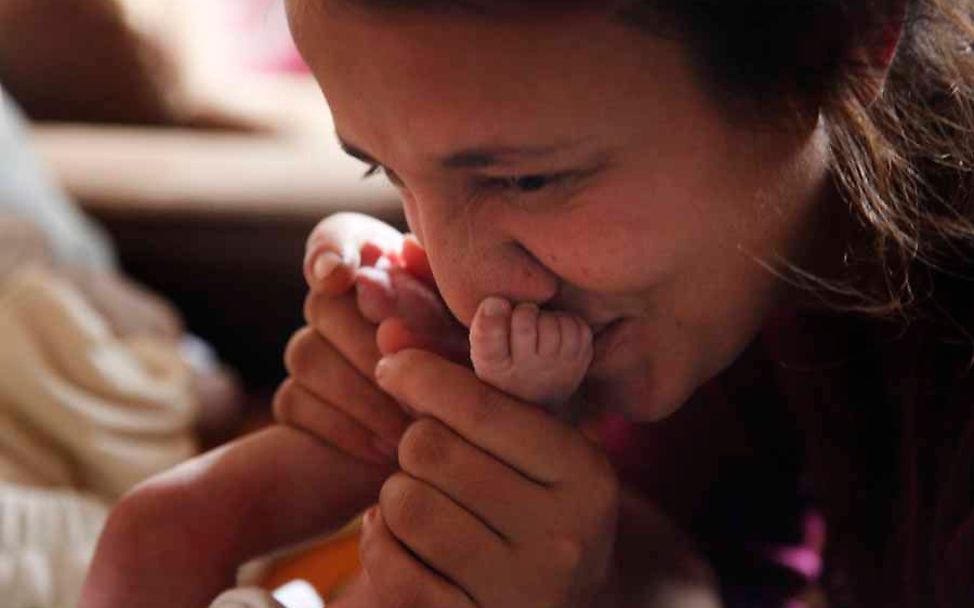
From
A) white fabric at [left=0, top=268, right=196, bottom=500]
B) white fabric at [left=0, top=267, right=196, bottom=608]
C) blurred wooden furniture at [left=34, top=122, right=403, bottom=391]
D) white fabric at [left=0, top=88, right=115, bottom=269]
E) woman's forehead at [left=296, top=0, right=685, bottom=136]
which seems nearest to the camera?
woman's forehead at [left=296, top=0, right=685, bottom=136]

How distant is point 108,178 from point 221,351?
23cm

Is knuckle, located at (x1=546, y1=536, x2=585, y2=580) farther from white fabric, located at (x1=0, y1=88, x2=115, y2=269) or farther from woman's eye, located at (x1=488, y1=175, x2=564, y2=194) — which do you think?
white fabric, located at (x1=0, y1=88, x2=115, y2=269)

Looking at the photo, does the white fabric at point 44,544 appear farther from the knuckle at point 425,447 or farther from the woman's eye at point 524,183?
the woman's eye at point 524,183

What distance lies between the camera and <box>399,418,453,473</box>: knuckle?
2.29 feet

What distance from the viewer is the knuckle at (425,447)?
699 mm

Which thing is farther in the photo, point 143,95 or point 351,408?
point 143,95

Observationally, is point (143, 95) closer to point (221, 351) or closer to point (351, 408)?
point (221, 351)

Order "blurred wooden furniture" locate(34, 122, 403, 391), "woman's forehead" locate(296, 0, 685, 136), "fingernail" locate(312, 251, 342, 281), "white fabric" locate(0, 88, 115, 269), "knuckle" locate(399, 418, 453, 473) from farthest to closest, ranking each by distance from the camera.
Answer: "blurred wooden furniture" locate(34, 122, 403, 391), "white fabric" locate(0, 88, 115, 269), "fingernail" locate(312, 251, 342, 281), "knuckle" locate(399, 418, 453, 473), "woman's forehead" locate(296, 0, 685, 136)

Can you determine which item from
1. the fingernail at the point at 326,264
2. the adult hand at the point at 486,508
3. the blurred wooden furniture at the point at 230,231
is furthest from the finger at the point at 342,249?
the blurred wooden furniture at the point at 230,231

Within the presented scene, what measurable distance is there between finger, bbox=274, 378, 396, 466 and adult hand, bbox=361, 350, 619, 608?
0.31 feet

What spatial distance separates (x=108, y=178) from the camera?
1.48 metres

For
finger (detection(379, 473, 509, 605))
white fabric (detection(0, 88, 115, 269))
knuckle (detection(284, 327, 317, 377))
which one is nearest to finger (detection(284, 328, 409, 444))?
knuckle (detection(284, 327, 317, 377))

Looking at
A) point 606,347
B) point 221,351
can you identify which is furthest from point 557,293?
point 221,351

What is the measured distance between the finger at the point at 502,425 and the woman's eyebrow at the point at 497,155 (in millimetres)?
123
